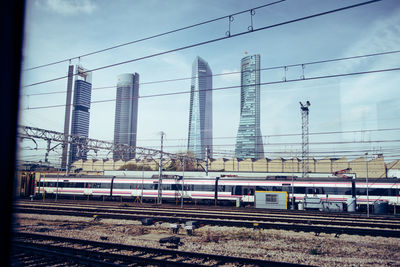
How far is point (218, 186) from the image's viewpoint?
30969mm

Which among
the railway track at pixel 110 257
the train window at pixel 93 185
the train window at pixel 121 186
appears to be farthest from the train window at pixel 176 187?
the railway track at pixel 110 257

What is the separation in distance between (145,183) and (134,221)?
17639 mm

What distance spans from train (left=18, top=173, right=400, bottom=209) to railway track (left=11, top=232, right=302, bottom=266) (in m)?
17.0

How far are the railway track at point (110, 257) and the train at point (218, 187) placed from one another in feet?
55.9

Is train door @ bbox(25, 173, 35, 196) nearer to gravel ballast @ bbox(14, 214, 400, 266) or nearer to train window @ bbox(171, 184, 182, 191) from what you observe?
train window @ bbox(171, 184, 182, 191)

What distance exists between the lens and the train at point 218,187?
25.7 meters

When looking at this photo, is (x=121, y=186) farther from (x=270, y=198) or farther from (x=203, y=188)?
(x=270, y=198)

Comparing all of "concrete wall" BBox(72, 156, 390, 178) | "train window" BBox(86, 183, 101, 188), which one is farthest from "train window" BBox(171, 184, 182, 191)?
"concrete wall" BBox(72, 156, 390, 178)

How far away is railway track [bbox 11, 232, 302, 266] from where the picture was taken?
26.7 ft

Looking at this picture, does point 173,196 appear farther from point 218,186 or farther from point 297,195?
point 297,195

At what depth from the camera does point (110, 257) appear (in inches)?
345

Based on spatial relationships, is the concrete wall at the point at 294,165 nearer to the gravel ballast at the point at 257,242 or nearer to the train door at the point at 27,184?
the train door at the point at 27,184

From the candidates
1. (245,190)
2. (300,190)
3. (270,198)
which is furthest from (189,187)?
(300,190)

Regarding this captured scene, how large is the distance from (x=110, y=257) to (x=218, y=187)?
897 inches
